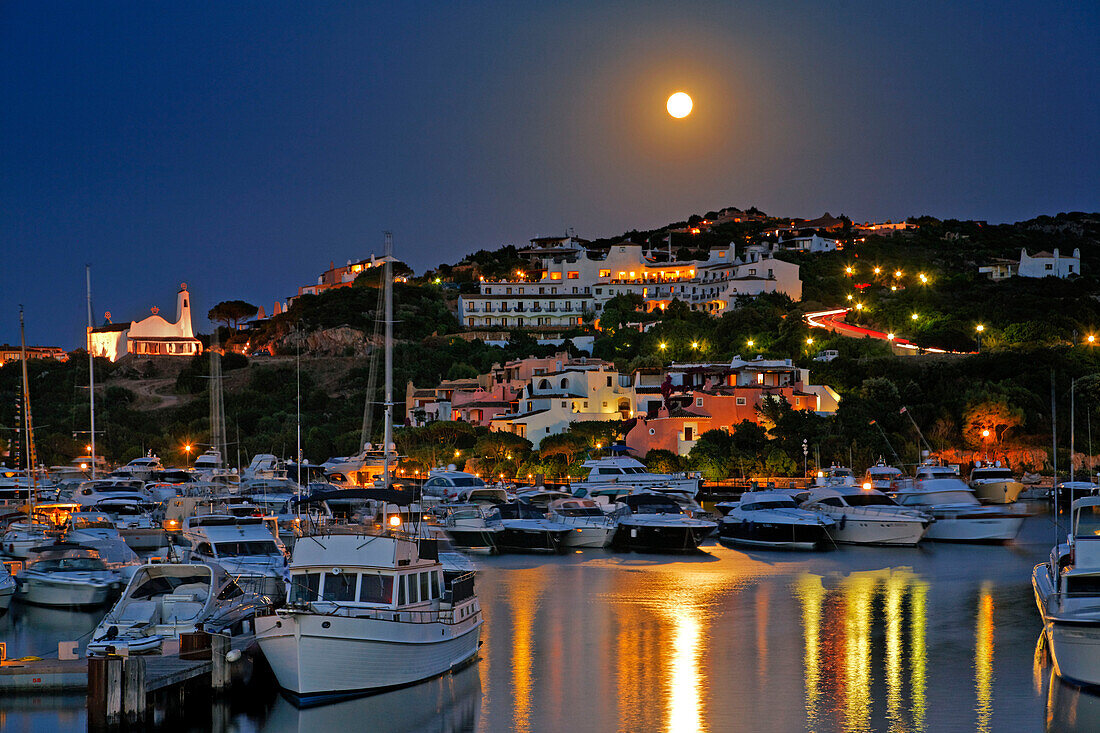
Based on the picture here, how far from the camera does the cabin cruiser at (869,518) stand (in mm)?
43062

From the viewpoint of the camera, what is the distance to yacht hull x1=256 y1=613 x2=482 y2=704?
18703 millimetres

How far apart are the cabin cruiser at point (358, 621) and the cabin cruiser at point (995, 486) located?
40.2 m

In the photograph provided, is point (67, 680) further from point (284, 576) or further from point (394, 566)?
point (284, 576)

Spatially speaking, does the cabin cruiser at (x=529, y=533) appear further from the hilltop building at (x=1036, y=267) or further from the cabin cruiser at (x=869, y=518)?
the hilltop building at (x=1036, y=267)

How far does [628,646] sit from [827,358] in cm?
6070

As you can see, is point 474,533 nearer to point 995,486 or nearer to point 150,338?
point 995,486

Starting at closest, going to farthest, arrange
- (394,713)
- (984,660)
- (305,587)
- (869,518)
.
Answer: (394,713) < (305,587) < (984,660) < (869,518)

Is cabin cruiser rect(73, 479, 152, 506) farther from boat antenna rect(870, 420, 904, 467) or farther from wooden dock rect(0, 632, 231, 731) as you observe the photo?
boat antenna rect(870, 420, 904, 467)

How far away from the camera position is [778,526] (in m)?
43.2

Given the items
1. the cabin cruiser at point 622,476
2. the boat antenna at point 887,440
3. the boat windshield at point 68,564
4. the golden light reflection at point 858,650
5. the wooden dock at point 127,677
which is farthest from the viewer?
the boat antenna at point 887,440

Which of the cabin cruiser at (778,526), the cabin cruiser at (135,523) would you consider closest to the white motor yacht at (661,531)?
the cabin cruiser at (778,526)

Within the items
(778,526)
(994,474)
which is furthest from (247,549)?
(994,474)

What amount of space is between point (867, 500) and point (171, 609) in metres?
29.6

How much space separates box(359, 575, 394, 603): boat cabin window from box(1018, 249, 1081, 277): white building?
109094 millimetres
